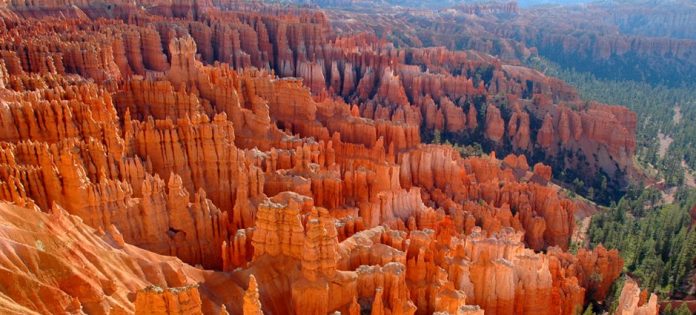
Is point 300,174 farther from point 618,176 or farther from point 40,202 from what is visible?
point 618,176

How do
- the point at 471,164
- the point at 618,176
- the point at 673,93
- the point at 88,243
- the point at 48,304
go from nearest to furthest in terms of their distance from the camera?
the point at 48,304 → the point at 88,243 → the point at 471,164 → the point at 618,176 → the point at 673,93

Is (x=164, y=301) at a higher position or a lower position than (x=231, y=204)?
higher

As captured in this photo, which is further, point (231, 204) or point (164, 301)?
point (231, 204)

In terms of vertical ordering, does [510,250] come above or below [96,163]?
below

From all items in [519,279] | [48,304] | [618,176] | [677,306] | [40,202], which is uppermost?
[48,304]

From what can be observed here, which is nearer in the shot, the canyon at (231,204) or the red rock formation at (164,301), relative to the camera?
the red rock formation at (164,301)

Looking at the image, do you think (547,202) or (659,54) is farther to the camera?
(659,54)

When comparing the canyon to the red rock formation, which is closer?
the red rock formation

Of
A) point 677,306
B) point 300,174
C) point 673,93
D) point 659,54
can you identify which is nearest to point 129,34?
point 300,174
